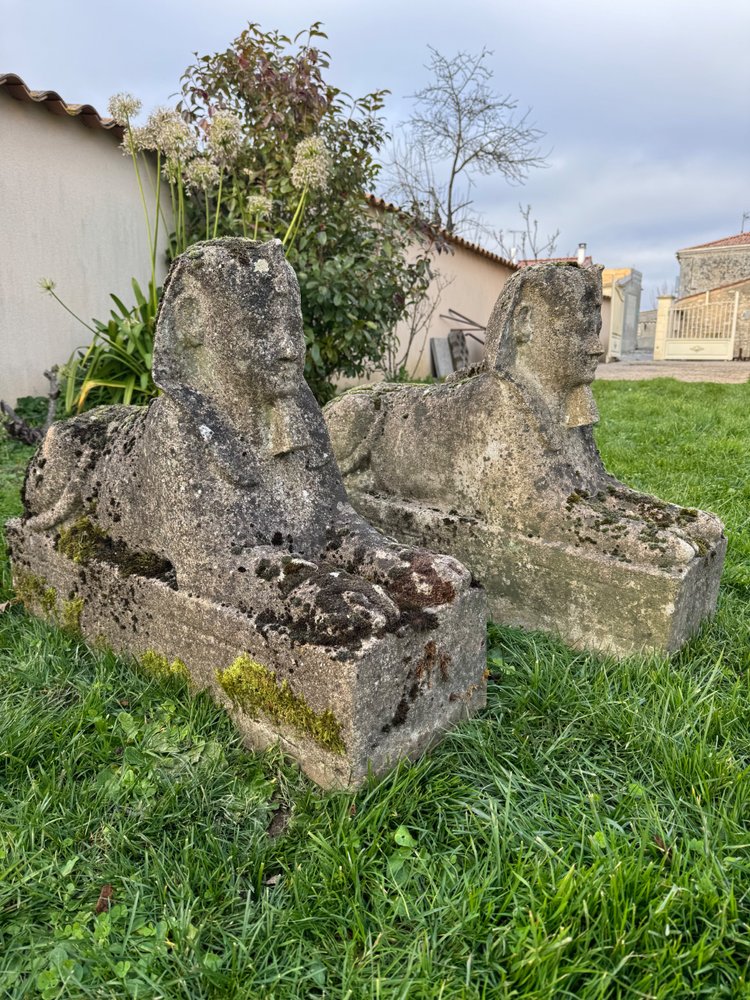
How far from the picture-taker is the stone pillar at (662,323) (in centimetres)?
2058

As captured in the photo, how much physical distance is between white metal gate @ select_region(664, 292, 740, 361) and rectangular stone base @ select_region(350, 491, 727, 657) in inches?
770

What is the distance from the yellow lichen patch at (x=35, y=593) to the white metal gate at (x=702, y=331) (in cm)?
2082

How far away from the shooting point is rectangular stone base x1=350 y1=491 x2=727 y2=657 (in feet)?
8.99

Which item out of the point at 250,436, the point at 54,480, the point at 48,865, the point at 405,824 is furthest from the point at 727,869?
the point at 54,480

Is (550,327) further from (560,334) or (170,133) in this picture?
(170,133)

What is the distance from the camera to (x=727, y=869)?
1.77 metres

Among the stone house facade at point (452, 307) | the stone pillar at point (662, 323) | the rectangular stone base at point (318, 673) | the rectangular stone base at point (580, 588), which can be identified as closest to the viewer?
the rectangular stone base at point (318, 673)

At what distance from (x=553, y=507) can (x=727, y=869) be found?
149cm

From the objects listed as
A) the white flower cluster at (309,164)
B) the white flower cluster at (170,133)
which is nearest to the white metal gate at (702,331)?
the white flower cluster at (309,164)

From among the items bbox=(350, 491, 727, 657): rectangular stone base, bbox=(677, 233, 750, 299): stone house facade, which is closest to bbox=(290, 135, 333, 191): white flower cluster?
bbox=(350, 491, 727, 657): rectangular stone base

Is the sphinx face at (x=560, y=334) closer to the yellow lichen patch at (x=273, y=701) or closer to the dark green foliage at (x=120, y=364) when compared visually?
the yellow lichen patch at (x=273, y=701)

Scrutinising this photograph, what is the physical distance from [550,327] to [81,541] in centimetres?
205

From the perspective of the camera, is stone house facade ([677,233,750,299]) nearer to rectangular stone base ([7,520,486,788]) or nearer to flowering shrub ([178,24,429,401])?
flowering shrub ([178,24,429,401])

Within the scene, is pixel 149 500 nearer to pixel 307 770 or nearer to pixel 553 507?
pixel 307 770
